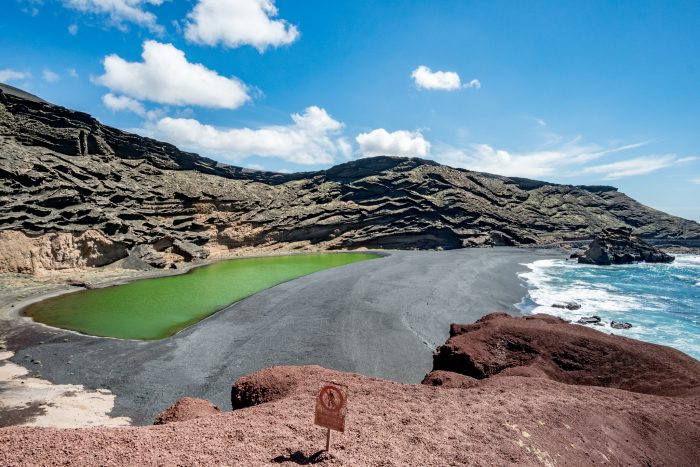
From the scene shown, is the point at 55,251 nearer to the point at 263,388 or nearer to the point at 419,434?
the point at 263,388

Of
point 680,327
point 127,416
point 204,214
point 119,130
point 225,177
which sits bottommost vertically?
point 127,416

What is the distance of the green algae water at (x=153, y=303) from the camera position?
21.7 meters

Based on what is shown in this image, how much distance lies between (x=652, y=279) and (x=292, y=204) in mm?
57512

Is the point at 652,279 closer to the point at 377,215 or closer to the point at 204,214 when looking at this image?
the point at 377,215

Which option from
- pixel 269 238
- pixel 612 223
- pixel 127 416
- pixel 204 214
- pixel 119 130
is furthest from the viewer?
pixel 612 223

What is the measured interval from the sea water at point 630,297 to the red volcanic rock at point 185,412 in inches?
916

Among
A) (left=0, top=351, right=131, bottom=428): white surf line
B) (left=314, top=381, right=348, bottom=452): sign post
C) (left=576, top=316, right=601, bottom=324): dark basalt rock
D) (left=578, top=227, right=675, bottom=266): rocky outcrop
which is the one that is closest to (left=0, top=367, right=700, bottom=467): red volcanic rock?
(left=314, top=381, right=348, bottom=452): sign post

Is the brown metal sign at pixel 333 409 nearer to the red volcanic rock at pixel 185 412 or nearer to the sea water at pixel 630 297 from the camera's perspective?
the red volcanic rock at pixel 185 412

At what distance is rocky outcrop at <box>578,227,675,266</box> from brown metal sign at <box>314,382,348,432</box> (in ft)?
193

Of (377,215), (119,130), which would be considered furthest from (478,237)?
(119,130)

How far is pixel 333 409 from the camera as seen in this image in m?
5.46

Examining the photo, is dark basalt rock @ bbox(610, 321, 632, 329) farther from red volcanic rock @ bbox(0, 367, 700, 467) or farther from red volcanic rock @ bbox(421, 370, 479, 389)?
red volcanic rock @ bbox(421, 370, 479, 389)

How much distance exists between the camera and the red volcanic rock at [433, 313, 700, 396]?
10.7m

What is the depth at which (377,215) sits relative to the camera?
241 feet
